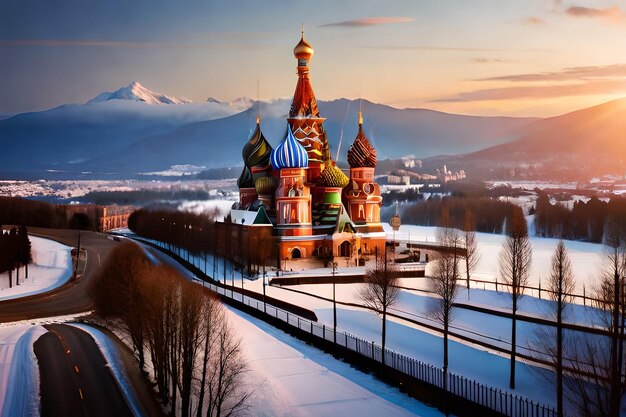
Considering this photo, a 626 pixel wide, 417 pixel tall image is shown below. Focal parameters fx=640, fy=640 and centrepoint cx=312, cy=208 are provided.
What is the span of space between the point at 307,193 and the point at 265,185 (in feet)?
13.2

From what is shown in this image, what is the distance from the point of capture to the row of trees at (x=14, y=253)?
152 ft

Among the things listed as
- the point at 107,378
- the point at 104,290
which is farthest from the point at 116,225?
the point at 107,378

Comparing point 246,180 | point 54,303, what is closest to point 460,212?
point 246,180

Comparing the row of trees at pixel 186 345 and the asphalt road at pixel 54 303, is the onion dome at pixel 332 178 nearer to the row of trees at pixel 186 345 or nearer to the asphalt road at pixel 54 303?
the asphalt road at pixel 54 303

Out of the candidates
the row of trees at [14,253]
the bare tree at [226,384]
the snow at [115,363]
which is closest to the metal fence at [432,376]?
the bare tree at [226,384]

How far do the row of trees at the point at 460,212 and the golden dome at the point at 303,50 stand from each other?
28.2 meters

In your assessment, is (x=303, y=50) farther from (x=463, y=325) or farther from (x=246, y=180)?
(x=463, y=325)

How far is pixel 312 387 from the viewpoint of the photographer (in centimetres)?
1964

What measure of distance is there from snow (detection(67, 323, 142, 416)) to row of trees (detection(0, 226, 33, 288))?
59.7 feet

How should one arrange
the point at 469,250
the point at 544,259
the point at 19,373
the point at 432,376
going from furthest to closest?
the point at 544,259 → the point at 469,250 → the point at 19,373 → the point at 432,376

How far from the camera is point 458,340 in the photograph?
912 inches

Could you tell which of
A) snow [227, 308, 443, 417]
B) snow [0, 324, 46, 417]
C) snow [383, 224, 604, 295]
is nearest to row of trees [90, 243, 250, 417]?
snow [227, 308, 443, 417]

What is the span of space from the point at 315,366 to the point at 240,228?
25.7 m

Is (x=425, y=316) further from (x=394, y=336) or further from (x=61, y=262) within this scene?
(x=61, y=262)
